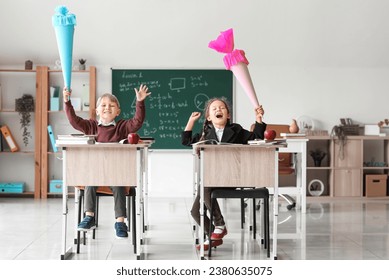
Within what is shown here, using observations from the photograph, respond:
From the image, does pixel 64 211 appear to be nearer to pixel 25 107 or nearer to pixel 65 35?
pixel 65 35

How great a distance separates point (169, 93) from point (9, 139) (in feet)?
7.36

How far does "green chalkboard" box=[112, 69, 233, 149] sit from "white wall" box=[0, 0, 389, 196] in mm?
130

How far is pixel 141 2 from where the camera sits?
751cm

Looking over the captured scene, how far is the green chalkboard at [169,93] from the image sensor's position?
8.27m

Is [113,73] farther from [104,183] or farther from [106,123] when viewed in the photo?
[104,183]

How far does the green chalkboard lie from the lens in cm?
827

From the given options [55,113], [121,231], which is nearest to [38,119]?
[55,113]

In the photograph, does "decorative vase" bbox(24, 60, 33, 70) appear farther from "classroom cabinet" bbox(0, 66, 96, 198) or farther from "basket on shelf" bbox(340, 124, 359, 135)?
"basket on shelf" bbox(340, 124, 359, 135)

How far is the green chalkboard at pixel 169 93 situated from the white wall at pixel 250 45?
130mm

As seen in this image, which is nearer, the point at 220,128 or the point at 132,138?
the point at 132,138

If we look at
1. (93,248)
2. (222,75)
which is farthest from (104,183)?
(222,75)

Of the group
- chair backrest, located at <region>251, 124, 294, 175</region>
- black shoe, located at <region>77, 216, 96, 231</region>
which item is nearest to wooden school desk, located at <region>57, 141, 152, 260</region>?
black shoe, located at <region>77, 216, 96, 231</region>

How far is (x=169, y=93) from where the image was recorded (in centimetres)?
829

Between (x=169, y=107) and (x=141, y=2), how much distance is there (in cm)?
153
